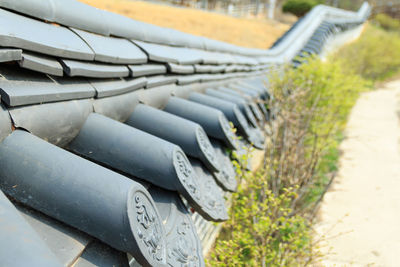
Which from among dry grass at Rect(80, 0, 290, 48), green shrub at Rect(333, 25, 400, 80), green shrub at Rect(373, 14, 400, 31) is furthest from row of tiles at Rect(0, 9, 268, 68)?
green shrub at Rect(373, 14, 400, 31)

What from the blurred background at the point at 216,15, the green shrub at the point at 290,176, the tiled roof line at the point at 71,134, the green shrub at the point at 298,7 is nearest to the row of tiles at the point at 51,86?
the tiled roof line at the point at 71,134

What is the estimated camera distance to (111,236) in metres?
1.26

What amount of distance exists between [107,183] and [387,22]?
39.9m

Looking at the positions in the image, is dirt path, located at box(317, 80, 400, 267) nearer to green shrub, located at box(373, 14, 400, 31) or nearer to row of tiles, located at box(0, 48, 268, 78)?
row of tiles, located at box(0, 48, 268, 78)

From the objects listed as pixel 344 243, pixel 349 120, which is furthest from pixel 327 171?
pixel 349 120

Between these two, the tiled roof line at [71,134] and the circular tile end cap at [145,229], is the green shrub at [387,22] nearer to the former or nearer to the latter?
the tiled roof line at [71,134]

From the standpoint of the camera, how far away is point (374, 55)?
56.0ft

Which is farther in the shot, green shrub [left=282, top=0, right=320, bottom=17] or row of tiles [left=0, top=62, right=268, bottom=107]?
green shrub [left=282, top=0, right=320, bottom=17]

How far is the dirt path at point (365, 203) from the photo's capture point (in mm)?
4438

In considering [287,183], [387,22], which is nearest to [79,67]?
[287,183]

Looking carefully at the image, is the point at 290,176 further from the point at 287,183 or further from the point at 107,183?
the point at 107,183

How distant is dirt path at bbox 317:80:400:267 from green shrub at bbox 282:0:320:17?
19325 millimetres

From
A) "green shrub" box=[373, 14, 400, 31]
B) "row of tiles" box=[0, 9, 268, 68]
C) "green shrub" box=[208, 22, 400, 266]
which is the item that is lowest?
"green shrub" box=[208, 22, 400, 266]

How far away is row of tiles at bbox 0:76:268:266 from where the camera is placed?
4.15 feet
